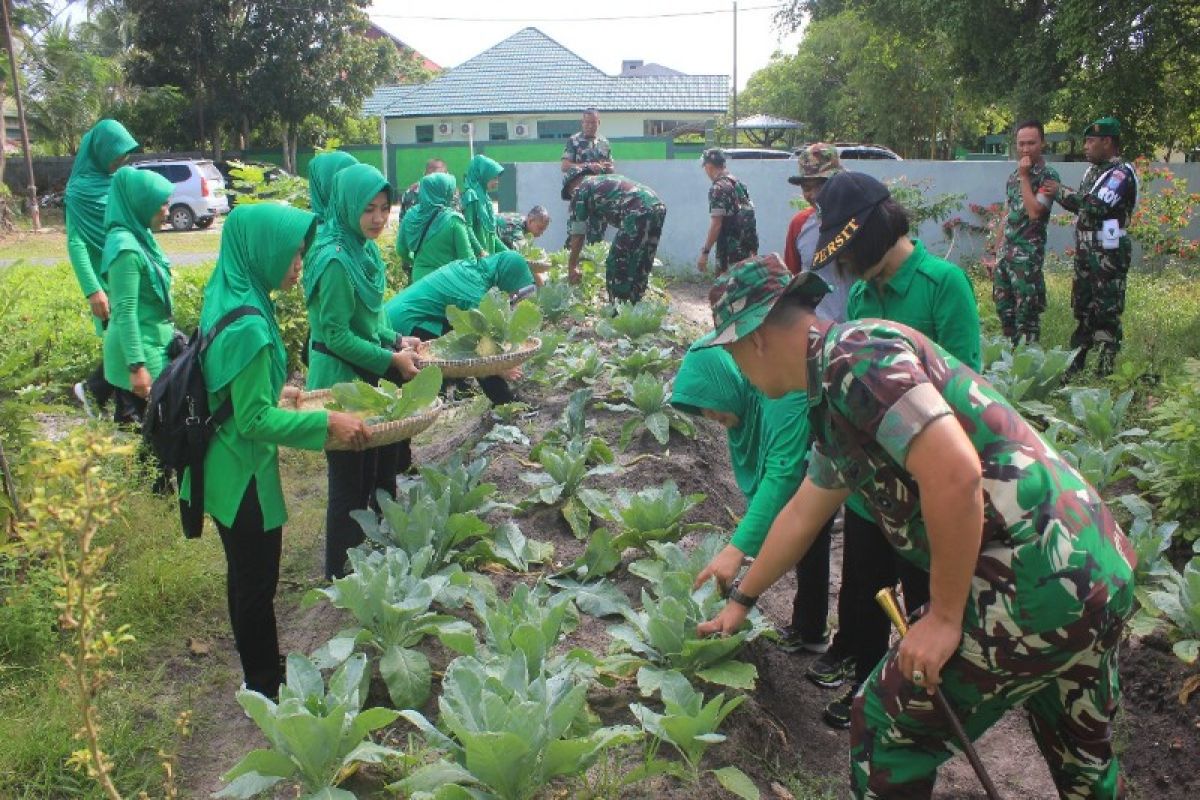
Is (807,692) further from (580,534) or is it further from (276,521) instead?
(276,521)

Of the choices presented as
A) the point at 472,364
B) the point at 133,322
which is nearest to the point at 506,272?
the point at 472,364

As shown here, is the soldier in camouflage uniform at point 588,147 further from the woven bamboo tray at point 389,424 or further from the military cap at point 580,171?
the woven bamboo tray at point 389,424

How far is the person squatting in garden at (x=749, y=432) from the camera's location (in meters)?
2.89

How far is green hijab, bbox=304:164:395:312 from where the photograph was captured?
4074mm

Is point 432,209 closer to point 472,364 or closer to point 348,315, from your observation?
point 472,364

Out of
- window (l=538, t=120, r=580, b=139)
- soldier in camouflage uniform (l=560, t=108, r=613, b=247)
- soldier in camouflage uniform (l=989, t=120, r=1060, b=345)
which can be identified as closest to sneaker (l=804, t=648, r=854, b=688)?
soldier in camouflage uniform (l=989, t=120, r=1060, b=345)

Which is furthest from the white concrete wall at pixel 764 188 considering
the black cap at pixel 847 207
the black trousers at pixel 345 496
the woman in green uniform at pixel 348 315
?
the black cap at pixel 847 207

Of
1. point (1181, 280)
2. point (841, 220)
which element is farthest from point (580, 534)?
point (1181, 280)

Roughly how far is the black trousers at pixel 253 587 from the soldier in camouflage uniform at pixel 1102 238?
569 centimetres

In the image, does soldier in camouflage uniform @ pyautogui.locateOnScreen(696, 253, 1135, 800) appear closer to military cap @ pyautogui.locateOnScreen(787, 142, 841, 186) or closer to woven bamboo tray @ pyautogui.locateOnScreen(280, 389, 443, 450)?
woven bamboo tray @ pyautogui.locateOnScreen(280, 389, 443, 450)

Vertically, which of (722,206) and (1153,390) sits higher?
(722,206)

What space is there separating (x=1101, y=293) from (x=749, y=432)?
5.00 meters

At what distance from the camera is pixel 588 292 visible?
10555mm

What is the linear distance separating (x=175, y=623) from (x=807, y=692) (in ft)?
8.27
